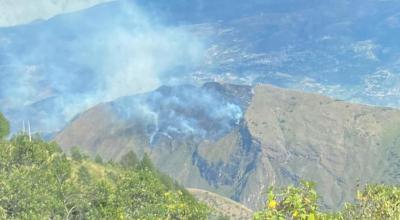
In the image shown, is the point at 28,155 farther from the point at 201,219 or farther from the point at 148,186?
the point at 201,219

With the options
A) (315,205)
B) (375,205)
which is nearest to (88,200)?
(375,205)

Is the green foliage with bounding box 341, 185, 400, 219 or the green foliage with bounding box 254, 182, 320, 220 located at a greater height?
the green foliage with bounding box 254, 182, 320, 220

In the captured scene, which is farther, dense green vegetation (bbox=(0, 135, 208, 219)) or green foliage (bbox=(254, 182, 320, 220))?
dense green vegetation (bbox=(0, 135, 208, 219))

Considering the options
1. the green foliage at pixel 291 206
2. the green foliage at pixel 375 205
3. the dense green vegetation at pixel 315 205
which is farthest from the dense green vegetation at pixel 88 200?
the green foliage at pixel 291 206

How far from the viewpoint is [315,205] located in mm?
29344

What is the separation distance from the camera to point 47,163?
4921 inches

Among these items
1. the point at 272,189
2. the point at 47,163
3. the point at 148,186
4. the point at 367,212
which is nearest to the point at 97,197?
the point at 148,186

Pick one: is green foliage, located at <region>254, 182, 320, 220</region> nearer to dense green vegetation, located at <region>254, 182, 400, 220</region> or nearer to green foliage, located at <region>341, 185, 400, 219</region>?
dense green vegetation, located at <region>254, 182, 400, 220</region>

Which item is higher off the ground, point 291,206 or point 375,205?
point 291,206

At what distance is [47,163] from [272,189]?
331 feet

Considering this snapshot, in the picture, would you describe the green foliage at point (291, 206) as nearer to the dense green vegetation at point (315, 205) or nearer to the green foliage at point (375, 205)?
the dense green vegetation at point (315, 205)

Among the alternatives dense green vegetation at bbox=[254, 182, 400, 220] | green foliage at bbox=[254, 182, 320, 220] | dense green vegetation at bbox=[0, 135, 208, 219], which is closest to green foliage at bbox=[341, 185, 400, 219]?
dense green vegetation at bbox=[254, 182, 400, 220]

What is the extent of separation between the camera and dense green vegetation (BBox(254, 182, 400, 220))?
28.4 m

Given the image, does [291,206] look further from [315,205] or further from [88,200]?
[88,200]
